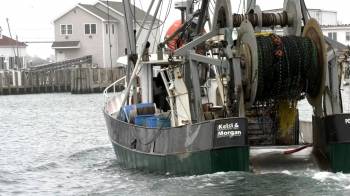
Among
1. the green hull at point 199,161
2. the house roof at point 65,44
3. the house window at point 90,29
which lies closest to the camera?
the green hull at point 199,161

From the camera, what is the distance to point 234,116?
15883mm

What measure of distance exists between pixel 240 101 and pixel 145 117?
3.38 meters

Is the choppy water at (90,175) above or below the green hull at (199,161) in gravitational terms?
below

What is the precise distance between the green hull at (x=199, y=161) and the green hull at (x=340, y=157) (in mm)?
1739

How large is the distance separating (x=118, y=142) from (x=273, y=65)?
19.8 feet

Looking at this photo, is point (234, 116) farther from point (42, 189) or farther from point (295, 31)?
point (42, 189)

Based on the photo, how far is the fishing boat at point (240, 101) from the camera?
15133 millimetres

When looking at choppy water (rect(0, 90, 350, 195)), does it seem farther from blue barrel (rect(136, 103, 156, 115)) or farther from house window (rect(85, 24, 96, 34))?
house window (rect(85, 24, 96, 34))

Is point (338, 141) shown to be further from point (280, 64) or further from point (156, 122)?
point (156, 122)

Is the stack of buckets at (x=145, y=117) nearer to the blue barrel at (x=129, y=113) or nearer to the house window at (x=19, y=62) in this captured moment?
the blue barrel at (x=129, y=113)

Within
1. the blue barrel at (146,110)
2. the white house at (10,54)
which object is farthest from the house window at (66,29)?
the blue barrel at (146,110)

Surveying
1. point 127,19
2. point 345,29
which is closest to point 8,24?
point 345,29

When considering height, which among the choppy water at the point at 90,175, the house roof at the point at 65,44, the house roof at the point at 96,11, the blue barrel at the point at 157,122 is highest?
the house roof at the point at 96,11

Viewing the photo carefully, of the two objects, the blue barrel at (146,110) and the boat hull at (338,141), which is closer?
the boat hull at (338,141)
